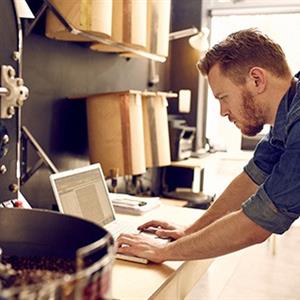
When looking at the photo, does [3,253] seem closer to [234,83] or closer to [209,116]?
[234,83]

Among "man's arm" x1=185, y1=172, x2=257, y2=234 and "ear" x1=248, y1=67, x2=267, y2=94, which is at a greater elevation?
"ear" x1=248, y1=67, x2=267, y2=94

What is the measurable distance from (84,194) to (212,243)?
2.09 feet

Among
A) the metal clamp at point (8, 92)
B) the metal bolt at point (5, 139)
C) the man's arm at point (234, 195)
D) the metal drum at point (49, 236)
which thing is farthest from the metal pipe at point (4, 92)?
the man's arm at point (234, 195)

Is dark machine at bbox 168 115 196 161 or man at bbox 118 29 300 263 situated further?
dark machine at bbox 168 115 196 161

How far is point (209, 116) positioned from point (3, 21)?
3359 mm

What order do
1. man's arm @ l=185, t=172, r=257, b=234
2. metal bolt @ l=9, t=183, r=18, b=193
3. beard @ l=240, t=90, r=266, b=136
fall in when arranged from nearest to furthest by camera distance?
metal bolt @ l=9, t=183, r=18, b=193 < beard @ l=240, t=90, r=266, b=136 < man's arm @ l=185, t=172, r=257, b=234

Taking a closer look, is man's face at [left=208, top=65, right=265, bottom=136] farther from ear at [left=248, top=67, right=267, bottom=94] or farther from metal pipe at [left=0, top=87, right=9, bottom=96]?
metal pipe at [left=0, top=87, right=9, bottom=96]

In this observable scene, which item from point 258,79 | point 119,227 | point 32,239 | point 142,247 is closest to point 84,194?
point 119,227

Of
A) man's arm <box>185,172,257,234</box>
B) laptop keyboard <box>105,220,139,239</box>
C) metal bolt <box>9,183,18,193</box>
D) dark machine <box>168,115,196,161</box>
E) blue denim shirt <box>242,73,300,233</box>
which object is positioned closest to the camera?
blue denim shirt <box>242,73,300,233</box>

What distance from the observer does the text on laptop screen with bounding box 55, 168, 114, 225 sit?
1683 millimetres

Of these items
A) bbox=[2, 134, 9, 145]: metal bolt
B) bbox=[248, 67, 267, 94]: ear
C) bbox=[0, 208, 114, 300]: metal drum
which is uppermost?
bbox=[248, 67, 267, 94]: ear

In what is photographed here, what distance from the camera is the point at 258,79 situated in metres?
1.54

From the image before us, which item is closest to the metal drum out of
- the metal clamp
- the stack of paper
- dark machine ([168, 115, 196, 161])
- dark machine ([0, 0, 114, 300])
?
dark machine ([0, 0, 114, 300])

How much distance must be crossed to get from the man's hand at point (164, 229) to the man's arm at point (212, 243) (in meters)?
0.22
